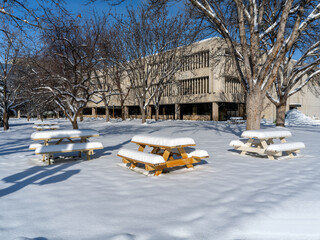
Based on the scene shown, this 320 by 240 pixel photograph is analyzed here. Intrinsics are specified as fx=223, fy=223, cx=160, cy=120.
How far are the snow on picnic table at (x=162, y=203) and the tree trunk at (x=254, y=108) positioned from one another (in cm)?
322

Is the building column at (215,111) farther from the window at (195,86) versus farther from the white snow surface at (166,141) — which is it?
the white snow surface at (166,141)

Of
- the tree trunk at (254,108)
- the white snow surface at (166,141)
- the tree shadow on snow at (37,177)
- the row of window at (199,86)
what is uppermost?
the row of window at (199,86)

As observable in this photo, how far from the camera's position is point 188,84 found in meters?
38.5

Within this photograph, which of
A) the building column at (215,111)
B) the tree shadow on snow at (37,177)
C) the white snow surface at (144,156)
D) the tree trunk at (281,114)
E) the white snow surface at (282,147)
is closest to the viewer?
the tree shadow on snow at (37,177)

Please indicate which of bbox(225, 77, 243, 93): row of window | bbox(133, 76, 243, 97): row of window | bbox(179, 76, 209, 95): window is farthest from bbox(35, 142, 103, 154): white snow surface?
bbox(225, 77, 243, 93): row of window

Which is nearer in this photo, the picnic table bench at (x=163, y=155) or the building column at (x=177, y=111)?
the picnic table bench at (x=163, y=155)

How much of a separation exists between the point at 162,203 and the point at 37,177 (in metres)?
3.28

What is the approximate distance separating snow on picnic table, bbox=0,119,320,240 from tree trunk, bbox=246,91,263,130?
322 centimetres

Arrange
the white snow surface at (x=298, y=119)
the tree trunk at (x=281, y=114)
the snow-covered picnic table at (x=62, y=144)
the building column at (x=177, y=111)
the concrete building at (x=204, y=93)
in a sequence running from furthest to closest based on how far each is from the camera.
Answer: the building column at (x=177, y=111)
the concrete building at (x=204, y=93)
the white snow surface at (x=298, y=119)
the tree trunk at (x=281, y=114)
the snow-covered picnic table at (x=62, y=144)

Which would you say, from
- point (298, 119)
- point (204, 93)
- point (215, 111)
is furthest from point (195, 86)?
point (298, 119)

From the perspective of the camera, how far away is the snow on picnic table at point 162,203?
2.73 meters

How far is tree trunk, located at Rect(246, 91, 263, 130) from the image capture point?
884cm

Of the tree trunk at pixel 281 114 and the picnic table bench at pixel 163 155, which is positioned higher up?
the tree trunk at pixel 281 114

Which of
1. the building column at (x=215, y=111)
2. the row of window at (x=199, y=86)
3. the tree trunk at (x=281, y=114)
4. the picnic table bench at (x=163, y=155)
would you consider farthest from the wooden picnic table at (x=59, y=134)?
the building column at (x=215, y=111)
